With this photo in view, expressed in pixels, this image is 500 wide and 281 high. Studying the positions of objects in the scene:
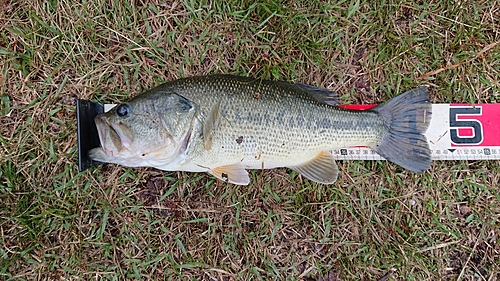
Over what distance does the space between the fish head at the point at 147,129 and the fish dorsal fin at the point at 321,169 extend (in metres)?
1.05

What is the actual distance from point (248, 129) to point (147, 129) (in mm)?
749

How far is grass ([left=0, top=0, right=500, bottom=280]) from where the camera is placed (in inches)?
127

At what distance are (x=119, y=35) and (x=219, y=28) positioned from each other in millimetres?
926

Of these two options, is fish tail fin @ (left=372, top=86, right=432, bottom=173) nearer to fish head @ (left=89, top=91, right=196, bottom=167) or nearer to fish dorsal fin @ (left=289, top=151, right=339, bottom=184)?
fish dorsal fin @ (left=289, top=151, right=339, bottom=184)

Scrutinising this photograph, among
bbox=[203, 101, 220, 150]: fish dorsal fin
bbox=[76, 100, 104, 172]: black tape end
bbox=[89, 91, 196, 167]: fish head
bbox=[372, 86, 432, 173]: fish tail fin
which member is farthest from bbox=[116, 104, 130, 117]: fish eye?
bbox=[372, 86, 432, 173]: fish tail fin

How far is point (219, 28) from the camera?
135 inches

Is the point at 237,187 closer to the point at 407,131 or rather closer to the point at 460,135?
the point at 407,131

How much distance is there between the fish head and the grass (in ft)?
2.07

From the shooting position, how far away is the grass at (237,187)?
3227 mm

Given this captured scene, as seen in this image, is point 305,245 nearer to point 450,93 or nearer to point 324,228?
point 324,228

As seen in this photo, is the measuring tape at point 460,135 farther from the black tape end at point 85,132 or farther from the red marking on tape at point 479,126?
the black tape end at point 85,132

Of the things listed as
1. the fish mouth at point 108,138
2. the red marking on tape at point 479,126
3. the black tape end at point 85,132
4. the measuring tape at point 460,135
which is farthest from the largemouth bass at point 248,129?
the red marking on tape at point 479,126

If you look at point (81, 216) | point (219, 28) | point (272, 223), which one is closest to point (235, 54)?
point (219, 28)

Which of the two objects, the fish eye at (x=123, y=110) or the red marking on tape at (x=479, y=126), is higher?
the fish eye at (x=123, y=110)
